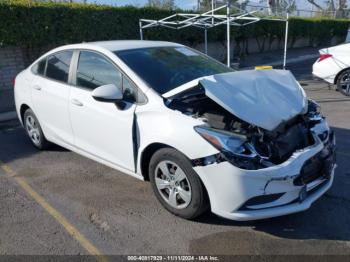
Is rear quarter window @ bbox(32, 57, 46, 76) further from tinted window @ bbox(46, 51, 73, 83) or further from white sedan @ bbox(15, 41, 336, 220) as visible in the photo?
white sedan @ bbox(15, 41, 336, 220)

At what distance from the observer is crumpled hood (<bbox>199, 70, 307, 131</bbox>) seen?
3348 millimetres

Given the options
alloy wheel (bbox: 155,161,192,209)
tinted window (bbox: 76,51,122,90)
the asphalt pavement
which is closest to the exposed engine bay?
alloy wheel (bbox: 155,161,192,209)

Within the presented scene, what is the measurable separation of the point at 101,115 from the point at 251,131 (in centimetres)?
163

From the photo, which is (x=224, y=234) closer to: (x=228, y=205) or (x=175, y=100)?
(x=228, y=205)

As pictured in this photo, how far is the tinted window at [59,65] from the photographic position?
4733 millimetres

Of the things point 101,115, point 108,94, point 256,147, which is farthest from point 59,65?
point 256,147

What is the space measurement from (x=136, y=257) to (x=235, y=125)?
1.41m

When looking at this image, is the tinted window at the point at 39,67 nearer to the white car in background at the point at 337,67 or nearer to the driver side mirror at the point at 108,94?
the driver side mirror at the point at 108,94

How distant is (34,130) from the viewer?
5543 mm

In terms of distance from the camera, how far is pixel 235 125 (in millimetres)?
3400

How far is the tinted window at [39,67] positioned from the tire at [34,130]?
57cm

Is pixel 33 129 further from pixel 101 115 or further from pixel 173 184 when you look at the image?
pixel 173 184

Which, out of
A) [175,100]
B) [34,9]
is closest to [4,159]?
[175,100]

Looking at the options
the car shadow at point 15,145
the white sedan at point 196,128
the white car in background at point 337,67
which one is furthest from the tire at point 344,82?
the car shadow at point 15,145
